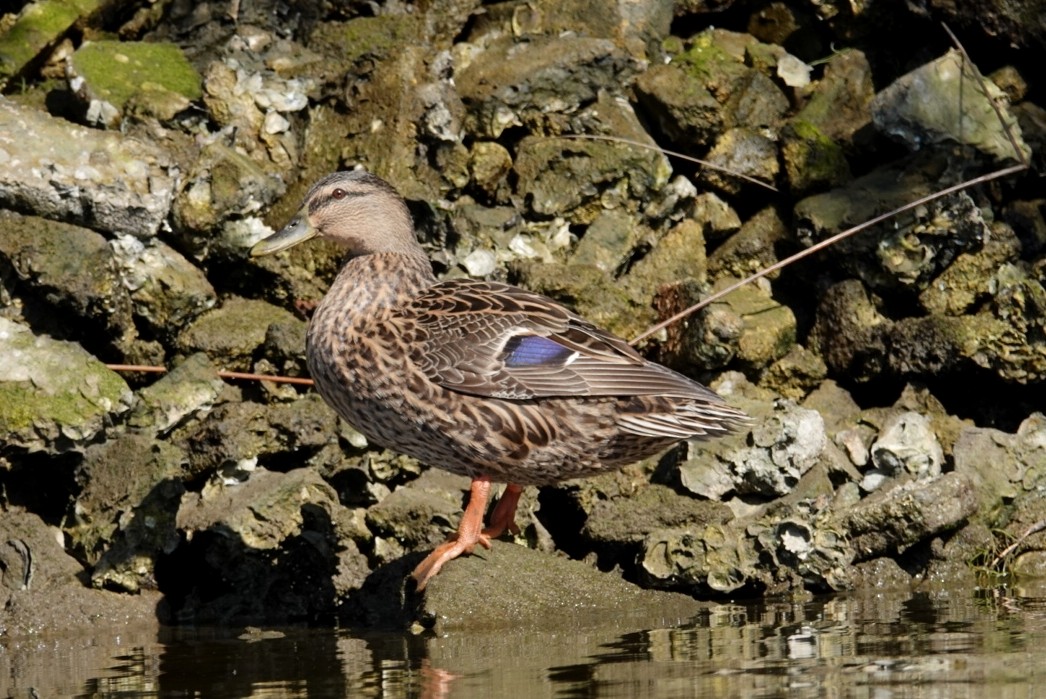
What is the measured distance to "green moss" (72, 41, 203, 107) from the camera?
27.5 feet

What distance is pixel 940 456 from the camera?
24.6 ft

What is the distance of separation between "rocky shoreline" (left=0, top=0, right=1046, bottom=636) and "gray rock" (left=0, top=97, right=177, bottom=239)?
0.05 feet

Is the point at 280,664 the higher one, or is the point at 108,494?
the point at 108,494

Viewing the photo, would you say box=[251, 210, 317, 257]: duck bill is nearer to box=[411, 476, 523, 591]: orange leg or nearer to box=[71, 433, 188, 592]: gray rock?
box=[71, 433, 188, 592]: gray rock

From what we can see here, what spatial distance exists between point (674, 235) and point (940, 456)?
178cm

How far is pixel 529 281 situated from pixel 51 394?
2250 mm

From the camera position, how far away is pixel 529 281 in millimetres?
7867

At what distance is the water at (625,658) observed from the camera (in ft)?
15.7

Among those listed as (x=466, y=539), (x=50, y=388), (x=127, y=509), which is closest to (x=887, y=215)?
(x=466, y=539)

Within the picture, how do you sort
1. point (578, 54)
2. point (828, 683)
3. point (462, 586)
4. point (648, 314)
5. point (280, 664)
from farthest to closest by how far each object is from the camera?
1. point (578, 54)
2. point (648, 314)
3. point (462, 586)
4. point (280, 664)
5. point (828, 683)

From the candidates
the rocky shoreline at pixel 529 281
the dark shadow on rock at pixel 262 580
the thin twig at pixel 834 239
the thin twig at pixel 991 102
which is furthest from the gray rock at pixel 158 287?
the thin twig at pixel 991 102

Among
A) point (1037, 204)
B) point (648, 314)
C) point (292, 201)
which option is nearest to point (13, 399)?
point (292, 201)

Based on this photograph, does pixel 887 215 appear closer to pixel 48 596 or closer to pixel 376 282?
pixel 376 282

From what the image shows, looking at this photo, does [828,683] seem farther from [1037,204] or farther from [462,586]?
[1037,204]
